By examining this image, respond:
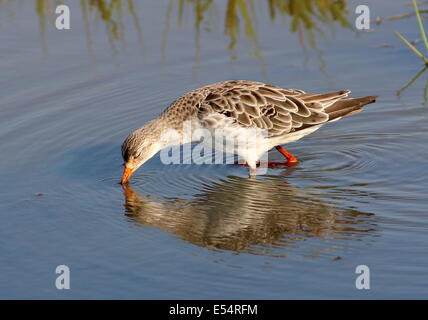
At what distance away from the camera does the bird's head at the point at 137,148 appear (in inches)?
398

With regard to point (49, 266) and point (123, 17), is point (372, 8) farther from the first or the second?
point (49, 266)

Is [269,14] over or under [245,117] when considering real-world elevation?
over

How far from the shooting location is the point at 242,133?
10.3m

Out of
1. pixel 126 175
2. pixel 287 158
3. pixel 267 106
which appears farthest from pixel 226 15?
pixel 126 175

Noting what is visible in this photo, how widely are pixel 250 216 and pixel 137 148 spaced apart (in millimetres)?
1743

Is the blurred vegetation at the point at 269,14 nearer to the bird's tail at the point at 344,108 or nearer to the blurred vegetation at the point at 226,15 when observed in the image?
the blurred vegetation at the point at 226,15

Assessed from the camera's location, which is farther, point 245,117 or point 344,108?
point 344,108

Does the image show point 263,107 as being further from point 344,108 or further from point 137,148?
point 137,148

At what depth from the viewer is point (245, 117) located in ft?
34.0

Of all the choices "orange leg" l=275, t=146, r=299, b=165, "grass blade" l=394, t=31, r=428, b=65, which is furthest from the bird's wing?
"grass blade" l=394, t=31, r=428, b=65

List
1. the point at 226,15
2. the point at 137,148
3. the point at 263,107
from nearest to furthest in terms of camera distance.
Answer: the point at 137,148
the point at 263,107
the point at 226,15

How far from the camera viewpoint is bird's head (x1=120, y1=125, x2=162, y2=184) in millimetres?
10117
